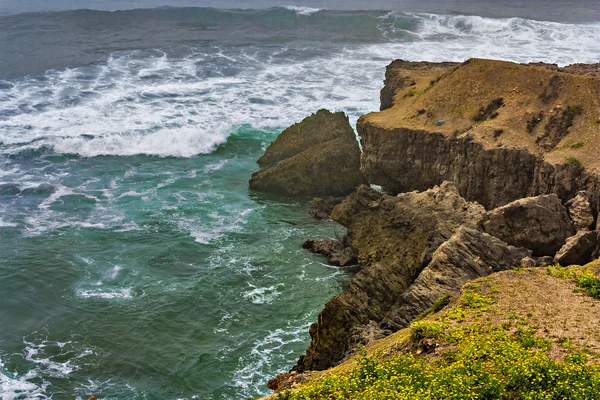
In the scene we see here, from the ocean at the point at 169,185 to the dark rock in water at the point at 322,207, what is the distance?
2.01 feet

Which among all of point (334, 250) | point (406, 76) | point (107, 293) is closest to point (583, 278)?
point (334, 250)

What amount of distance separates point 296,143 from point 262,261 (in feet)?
36.4

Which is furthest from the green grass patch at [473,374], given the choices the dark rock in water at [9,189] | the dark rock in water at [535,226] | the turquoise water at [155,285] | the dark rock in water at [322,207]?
the dark rock in water at [9,189]

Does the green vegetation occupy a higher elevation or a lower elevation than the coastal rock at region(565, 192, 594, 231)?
lower

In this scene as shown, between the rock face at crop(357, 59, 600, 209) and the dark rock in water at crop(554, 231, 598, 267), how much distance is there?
7.81 feet

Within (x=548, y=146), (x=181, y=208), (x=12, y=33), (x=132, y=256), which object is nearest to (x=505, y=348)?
(x=548, y=146)

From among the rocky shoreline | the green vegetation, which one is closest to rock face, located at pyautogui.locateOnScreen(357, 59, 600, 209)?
the rocky shoreline

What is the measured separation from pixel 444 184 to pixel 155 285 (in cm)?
1164

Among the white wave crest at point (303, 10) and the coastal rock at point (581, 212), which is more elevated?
the white wave crest at point (303, 10)

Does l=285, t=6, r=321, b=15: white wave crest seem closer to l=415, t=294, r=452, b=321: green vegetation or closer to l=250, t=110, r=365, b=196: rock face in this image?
l=250, t=110, r=365, b=196: rock face

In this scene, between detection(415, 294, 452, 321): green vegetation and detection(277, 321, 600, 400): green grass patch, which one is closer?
detection(277, 321, 600, 400): green grass patch

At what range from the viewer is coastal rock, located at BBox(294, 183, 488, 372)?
806 inches

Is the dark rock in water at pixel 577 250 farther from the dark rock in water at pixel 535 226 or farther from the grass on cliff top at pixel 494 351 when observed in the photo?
the grass on cliff top at pixel 494 351

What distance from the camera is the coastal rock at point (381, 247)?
20.5m
